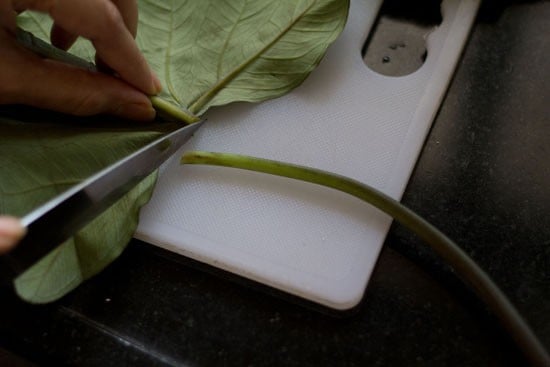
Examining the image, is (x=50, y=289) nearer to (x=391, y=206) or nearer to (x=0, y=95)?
(x=0, y=95)

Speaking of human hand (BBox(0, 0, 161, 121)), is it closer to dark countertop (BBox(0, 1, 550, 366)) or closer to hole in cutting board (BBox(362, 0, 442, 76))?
dark countertop (BBox(0, 1, 550, 366))

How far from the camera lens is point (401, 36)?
798mm

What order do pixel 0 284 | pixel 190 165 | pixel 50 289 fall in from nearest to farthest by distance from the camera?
pixel 0 284
pixel 50 289
pixel 190 165

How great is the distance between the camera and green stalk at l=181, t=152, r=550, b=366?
1.81 ft

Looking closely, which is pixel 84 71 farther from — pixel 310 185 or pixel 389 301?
pixel 389 301

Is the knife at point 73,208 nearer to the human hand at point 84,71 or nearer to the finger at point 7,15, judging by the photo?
the human hand at point 84,71

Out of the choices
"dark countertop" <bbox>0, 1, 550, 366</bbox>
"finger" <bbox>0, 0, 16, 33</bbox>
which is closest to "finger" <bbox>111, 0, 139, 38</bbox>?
"finger" <bbox>0, 0, 16, 33</bbox>

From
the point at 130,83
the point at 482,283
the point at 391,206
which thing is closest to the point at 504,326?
the point at 482,283

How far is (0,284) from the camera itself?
50 cm

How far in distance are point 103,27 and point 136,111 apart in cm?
10

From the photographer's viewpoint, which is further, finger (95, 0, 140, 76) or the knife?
finger (95, 0, 140, 76)

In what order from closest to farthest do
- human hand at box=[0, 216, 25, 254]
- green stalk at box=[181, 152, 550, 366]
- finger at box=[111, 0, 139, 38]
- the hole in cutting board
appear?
human hand at box=[0, 216, 25, 254] < green stalk at box=[181, 152, 550, 366] < finger at box=[111, 0, 139, 38] < the hole in cutting board

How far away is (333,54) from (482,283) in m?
0.35

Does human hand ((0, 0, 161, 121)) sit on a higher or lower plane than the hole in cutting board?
lower
